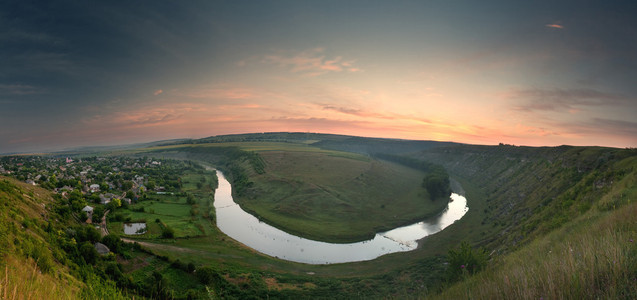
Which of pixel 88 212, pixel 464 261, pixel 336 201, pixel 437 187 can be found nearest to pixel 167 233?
pixel 88 212

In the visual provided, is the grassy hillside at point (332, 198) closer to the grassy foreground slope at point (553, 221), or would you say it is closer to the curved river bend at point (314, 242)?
the curved river bend at point (314, 242)

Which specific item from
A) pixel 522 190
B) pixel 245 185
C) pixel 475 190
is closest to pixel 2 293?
pixel 522 190

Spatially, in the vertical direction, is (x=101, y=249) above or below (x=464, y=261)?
below

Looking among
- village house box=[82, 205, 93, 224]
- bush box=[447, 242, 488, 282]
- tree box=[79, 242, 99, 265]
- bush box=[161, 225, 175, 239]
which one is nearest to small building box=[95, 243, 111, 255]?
tree box=[79, 242, 99, 265]

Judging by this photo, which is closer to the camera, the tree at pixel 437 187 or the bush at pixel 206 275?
the bush at pixel 206 275

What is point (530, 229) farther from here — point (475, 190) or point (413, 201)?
point (475, 190)

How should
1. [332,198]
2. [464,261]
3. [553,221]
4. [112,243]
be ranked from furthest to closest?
[332,198], [112,243], [553,221], [464,261]

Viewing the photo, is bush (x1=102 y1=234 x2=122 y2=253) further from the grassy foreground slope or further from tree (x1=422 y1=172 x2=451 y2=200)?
tree (x1=422 y1=172 x2=451 y2=200)

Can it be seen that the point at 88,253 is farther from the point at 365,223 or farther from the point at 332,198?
the point at 332,198

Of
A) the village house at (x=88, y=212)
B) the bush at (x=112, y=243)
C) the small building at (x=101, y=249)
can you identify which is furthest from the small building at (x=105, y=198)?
the small building at (x=101, y=249)
